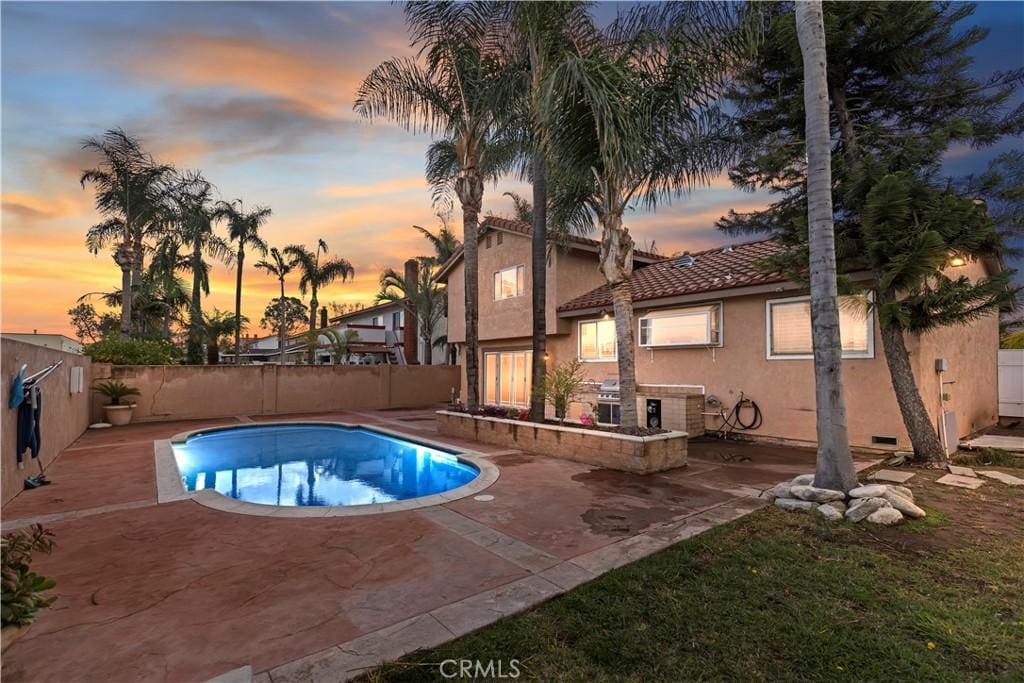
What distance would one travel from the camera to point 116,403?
1557 cm

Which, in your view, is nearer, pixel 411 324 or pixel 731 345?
pixel 731 345


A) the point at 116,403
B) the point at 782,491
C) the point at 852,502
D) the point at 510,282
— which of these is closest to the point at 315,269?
the point at 116,403

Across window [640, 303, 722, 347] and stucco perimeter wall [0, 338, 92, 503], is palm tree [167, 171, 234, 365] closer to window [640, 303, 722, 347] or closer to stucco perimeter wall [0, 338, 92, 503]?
stucco perimeter wall [0, 338, 92, 503]

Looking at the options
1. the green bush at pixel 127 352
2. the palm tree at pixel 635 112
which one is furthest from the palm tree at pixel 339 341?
the palm tree at pixel 635 112

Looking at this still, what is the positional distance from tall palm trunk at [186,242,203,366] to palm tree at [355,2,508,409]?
17.9m

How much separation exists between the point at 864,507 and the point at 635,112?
22.5ft

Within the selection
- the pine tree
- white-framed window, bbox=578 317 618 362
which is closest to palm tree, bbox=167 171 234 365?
white-framed window, bbox=578 317 618 362

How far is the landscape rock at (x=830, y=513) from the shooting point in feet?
18.5

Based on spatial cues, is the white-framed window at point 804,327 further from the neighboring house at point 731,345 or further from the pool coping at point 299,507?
the pool coping at point 299,507

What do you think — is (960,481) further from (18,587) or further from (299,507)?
(18,587)

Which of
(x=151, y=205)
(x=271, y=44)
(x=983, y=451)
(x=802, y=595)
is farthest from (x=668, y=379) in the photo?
(x=151, y=205)

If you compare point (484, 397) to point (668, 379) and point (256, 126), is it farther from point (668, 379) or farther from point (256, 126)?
point (256, 126)

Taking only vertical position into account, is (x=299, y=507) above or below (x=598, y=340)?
below

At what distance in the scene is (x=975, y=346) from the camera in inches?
497
